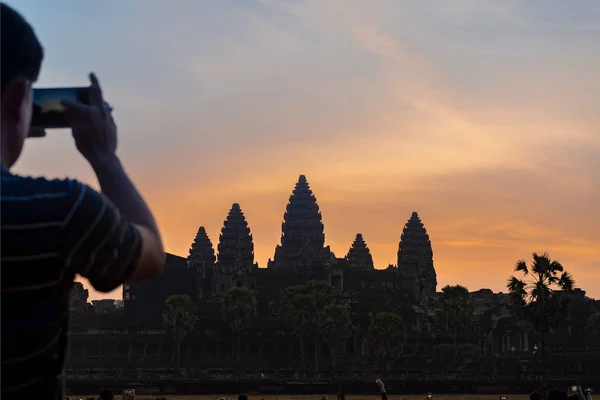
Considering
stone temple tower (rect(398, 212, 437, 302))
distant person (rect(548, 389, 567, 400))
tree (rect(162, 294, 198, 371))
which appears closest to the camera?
distant person (rect(548, 389, 567, 400))

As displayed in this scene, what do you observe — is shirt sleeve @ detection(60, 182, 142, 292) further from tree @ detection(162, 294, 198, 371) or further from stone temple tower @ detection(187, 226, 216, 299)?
stone temple tower @ detection(187, 226, 216, 299)

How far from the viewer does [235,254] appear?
16788cm

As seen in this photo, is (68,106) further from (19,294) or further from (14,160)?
(19,294)

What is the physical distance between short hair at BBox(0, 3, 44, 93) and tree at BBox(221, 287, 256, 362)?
11280 centimetres

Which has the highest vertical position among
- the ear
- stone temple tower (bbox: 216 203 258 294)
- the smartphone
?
stone temple tower (bbox: 216 203 258 294)

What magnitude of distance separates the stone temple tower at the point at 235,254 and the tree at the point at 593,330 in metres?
43.7

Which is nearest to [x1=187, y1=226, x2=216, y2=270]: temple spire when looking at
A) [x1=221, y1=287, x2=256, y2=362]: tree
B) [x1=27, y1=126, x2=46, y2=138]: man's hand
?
[x1=221, y1=287, x2=256, y2=362]: tree

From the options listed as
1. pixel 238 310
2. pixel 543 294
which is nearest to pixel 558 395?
pixel 543 294

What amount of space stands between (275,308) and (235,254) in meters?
30.9

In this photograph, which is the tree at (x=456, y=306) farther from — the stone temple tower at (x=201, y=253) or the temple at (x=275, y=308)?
the stone temple tower at (x=201, y=253)

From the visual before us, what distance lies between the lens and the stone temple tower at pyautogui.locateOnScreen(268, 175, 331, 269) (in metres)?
170

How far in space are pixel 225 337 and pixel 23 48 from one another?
386 ft

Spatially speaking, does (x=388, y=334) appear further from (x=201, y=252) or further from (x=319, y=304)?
(x=201, y=252)

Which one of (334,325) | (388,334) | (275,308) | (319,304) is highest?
(275,308)
